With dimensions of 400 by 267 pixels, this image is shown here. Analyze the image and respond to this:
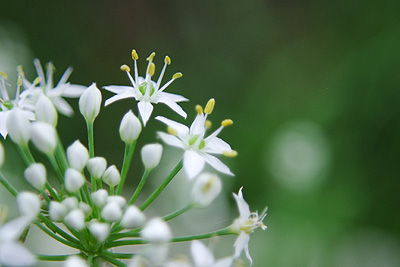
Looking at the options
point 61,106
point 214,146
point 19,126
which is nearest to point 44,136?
point 19,126

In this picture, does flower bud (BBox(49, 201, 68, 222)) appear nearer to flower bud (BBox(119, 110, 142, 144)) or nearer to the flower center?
flower bud (BBox(119, 110, 142, 144))

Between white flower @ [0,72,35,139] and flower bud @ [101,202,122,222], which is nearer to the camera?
flower bud @ [101,202,122,222]

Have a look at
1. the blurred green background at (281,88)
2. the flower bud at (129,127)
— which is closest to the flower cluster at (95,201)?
the flower bud at (129,127)

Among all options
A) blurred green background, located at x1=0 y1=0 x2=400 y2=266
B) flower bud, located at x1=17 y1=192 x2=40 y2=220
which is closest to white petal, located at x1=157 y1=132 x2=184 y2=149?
flower bud, located at x1=17 y1=192 x2=40 y2=220

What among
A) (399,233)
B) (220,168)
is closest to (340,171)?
(399,233)

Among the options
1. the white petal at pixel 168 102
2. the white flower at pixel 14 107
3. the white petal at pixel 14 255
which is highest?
the white petal at pixel 168 102

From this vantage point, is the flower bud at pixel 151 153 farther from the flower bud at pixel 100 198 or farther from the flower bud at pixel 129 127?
the flower bud at pixel 100 198
